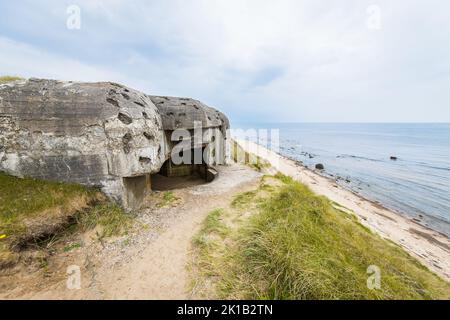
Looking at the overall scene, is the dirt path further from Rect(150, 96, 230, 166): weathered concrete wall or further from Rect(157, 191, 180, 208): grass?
Rect(150, 96, 230, 166): weathered concrete wall

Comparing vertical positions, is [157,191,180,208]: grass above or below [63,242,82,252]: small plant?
above

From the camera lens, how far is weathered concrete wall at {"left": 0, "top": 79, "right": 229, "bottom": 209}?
17.6ft

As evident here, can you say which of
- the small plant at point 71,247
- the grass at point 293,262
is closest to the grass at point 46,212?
the small plant at point 71,247

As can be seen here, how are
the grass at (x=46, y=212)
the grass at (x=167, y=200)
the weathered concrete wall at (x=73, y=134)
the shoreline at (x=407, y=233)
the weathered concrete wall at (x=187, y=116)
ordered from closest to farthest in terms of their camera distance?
the grass at (x=46, y=212)
the weathered concrete wall at (x=73, y=134)
the grass at (x=167, y=200)
the shoreline at (x=407, y=233)
the weathered concrete wall at (x=187, y=116)

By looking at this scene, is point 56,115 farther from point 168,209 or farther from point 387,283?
point 387,283

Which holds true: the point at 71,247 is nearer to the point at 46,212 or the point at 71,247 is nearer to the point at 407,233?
the point at 46,212

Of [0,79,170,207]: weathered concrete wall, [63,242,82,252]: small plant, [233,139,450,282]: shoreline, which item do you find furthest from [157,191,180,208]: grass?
[233,139,450,282]: shoreline

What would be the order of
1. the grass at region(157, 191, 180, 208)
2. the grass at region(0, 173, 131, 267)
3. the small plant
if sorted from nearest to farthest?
the grass at region(0, 173, 131, 267)
the small plant
the grass at region(157, 191, 180, 208)

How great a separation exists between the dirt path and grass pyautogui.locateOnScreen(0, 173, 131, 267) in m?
0.71

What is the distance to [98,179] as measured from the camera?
604 cm

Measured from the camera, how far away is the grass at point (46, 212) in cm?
445

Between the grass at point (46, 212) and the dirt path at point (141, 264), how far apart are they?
0.71 meters

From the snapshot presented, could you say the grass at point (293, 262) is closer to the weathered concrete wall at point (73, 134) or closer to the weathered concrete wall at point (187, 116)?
the weathered concrete wall at point (73, 134)
